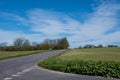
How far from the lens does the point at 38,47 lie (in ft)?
478

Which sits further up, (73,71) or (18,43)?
(18,43)

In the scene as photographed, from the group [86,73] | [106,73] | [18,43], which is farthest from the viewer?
[18,43]

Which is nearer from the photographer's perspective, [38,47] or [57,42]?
[38,47]

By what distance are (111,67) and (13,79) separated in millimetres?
5781

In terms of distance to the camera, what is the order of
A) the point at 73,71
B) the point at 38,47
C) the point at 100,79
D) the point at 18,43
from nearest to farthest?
the point at 100,79 < the point at 73,71 < the point at 38,47 < the point at 18,43

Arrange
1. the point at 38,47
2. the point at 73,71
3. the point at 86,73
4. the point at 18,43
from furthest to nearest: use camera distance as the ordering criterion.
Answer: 1. the point at 18,43
2. the point at 38,47
3. the point at 73,71
4. the point at 86,73

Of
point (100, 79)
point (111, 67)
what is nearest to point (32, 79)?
point (100, 79)

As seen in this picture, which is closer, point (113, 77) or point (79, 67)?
point (113, 77)

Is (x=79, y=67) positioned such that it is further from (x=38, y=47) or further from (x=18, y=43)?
(x=18, y=43)

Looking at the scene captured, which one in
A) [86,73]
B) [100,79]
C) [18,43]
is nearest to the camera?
[100,79]

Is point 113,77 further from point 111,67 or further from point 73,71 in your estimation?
point 73,71

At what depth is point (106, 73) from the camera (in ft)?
46.7

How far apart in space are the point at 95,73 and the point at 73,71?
7.06 feet

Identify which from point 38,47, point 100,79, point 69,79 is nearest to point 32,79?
point 69,79
